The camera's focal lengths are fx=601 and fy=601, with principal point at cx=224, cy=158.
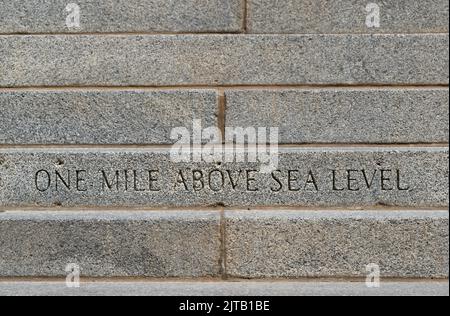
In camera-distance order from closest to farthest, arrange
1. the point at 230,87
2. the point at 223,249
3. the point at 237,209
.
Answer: the point at 223,249 < the point at 237,209 < the point at 230,87

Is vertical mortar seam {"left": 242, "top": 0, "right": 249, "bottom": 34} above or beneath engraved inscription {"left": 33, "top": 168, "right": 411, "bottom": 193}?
above

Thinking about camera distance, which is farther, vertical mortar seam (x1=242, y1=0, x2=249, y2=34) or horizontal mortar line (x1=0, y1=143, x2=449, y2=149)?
vertical mortar seam (x1=242, y1=0, x2=249, y2=34)

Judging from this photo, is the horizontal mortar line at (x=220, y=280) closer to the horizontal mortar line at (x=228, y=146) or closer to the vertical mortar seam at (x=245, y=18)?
the horizontal mortar line at (x=228, y=146)

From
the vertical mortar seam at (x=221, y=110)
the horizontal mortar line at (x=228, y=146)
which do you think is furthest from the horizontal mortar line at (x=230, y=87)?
the horizontal mortar line at (x=228, y=146)

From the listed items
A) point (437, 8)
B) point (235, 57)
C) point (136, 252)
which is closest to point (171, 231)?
point (136, 252)

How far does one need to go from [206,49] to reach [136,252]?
2350 mm

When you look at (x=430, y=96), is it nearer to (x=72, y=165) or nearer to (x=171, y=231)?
(x=171, y=231)

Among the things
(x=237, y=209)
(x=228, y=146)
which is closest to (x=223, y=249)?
(x=237, y=209)

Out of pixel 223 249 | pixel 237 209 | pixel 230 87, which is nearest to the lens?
pixel 223 249

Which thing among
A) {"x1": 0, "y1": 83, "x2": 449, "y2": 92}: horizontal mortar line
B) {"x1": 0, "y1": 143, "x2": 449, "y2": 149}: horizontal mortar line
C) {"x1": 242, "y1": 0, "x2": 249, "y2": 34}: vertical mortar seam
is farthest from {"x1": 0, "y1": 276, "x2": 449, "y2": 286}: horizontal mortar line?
{"x1": 242, "y1": 0, "x2": 249, "y2": 34}: vertical mortar seam

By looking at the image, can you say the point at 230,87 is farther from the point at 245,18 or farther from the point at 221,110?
the point at 245,18

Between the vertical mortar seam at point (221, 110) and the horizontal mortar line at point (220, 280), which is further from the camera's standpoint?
the vertical mortar seam at point (221, 110)

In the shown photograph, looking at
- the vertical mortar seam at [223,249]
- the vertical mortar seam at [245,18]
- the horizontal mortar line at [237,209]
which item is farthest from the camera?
the vertical mortar seam at [245,18]

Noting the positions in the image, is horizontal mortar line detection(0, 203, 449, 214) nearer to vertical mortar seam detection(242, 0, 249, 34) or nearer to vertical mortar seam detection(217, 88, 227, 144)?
vertical mortar seam detection(217, 88, 227, 144)
